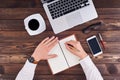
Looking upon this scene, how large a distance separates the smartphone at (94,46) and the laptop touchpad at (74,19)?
0.11 metres

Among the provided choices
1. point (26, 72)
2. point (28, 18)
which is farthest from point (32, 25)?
point (26, 72)

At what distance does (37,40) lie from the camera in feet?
9.27

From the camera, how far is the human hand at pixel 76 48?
2.80 m

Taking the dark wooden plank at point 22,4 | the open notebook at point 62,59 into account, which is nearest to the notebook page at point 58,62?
the open notebook at point 62,59

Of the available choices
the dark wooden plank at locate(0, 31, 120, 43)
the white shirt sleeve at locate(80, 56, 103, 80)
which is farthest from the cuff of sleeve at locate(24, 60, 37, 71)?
the white shirt sleeve at locate(80, 56, 103, 80)

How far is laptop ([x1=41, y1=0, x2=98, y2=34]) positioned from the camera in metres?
2.80

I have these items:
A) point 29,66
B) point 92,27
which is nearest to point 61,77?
point 29,66

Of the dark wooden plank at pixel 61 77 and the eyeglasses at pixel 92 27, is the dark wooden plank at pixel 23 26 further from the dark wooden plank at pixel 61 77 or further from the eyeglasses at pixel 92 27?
the dark wooden plank at pixel 61 77

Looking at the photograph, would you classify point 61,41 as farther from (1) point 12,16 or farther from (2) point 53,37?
(1) point 12,16

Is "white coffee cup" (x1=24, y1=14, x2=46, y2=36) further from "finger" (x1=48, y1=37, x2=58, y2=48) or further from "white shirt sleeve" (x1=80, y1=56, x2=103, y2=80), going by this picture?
"white shirt sleeve" (x1=80, y1=56, x2=103, y2=80)

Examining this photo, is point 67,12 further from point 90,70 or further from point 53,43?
point 90,70

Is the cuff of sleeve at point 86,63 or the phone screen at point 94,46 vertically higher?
the phone screen at point 94,46

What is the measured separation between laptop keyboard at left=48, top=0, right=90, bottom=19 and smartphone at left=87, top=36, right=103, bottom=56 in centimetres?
18

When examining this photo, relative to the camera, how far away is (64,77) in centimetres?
283
